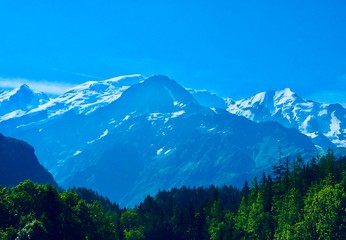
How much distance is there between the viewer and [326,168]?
545ft

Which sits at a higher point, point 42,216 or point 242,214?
point 242,214

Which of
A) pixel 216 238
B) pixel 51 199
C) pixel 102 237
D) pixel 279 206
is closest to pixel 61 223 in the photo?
pixel 51 199

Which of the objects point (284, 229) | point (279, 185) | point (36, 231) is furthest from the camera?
point (279, 185)

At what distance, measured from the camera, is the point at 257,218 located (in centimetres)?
16250

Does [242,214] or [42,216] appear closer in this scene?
[42,216]

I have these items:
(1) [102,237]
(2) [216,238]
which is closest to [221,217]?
(2) [216,238]

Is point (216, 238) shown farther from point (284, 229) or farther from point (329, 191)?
point (329, 191)

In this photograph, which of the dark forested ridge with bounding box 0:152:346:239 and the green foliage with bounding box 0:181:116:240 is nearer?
the green foliage with bounding box 0:181:116:240

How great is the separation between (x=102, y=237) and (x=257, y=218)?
67843 millimetres

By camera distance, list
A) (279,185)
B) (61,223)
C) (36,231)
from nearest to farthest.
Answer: (36,231), (61,223), (279,185)

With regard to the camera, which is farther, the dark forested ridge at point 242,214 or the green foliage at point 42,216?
the dark forested ridge at point 242,214

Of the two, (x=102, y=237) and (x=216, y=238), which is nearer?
(x=102, y=237)

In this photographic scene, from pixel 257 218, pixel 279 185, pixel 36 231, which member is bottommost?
pixel 36 231

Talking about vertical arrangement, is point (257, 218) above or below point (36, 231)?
above
